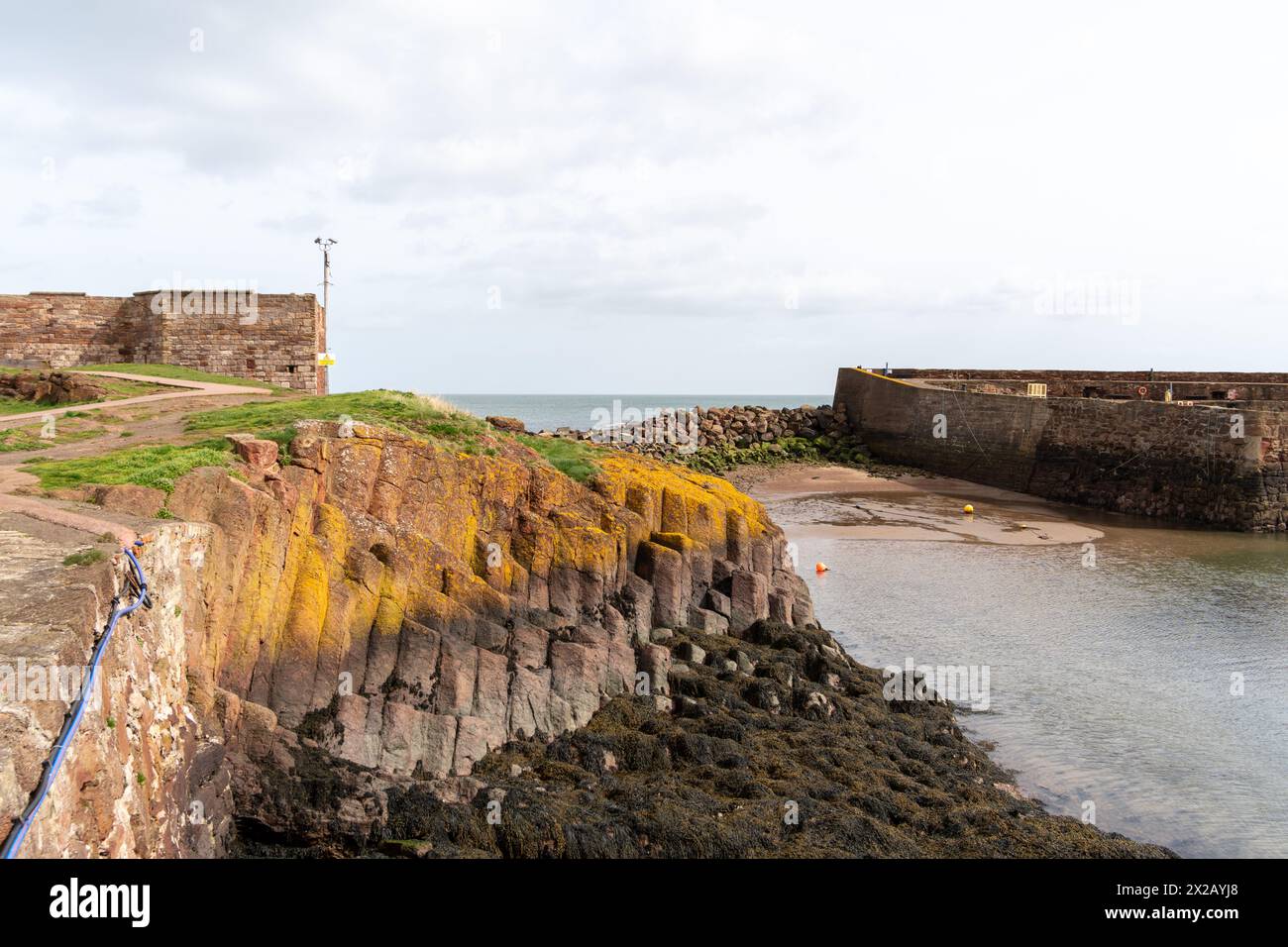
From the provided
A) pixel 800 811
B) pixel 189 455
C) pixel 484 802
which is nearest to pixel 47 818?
pixel 484 802

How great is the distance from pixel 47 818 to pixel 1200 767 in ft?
41.1

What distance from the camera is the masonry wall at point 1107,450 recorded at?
31.1 metres

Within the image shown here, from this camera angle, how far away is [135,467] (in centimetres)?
1014

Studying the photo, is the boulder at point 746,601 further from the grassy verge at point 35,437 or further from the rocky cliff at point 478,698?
the grassy verge at point 35,437

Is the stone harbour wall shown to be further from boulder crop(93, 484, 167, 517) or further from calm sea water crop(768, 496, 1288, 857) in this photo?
boulder crop(93, 484, 167, 517)

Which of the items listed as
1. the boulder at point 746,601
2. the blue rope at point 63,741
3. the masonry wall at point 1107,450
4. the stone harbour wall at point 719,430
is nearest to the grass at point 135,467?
the blue rope at point 63,741

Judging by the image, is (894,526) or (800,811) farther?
(894,526)

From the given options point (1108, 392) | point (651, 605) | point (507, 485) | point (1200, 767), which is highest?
point (1108, 392)

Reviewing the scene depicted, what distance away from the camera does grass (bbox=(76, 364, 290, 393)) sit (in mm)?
23469

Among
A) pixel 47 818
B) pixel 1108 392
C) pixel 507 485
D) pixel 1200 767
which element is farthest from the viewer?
pixel 1108 392

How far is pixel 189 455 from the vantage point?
395 inches

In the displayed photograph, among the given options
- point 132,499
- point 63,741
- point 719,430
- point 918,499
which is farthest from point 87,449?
point 719,430

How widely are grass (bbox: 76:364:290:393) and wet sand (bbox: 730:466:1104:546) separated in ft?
52.0

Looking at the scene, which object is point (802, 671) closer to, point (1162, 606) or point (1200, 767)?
point (1200, 767)
